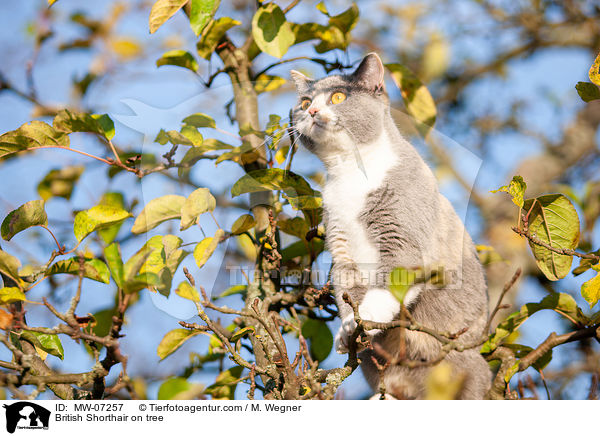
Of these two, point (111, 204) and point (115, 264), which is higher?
point (111, 204)

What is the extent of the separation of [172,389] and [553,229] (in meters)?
1.14

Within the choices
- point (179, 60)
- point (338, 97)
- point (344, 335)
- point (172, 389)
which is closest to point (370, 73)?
point (338, 97)

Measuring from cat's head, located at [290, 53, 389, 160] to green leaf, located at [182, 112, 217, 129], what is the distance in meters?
0.31

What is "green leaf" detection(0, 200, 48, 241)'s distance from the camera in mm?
1405

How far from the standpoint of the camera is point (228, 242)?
5.56ft

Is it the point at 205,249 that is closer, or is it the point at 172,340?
the point at 205,249

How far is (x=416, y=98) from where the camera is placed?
6.24ft

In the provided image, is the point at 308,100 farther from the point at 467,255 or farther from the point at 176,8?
the point at 467,255

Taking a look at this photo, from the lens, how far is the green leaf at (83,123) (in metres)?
1.57

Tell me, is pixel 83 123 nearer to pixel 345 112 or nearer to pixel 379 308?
pixel 345 112

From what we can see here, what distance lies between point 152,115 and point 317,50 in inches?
26.6

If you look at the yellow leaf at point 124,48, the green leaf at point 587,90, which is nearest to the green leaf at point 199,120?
the green leaf at point 587,90

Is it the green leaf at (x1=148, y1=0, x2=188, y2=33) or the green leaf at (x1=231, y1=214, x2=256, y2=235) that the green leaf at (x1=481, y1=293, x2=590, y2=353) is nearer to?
the green leaf at (x1=231, y1=214, x2=256, y2=235)
